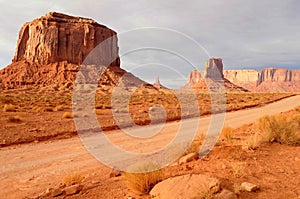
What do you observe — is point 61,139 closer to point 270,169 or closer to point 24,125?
point 24,125

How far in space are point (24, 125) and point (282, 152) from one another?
12.0 m

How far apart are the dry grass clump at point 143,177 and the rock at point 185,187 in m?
0.18

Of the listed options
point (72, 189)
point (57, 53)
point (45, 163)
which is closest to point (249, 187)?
point (72, 189)

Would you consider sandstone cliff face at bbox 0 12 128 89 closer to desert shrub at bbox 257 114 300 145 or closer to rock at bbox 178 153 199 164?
desert shrub at bbox 257 114 300 145

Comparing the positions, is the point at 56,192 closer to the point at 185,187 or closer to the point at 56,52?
the point at 185,187

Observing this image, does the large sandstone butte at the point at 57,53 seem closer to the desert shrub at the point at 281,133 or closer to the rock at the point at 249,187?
the desert shrub at the point at 281,133

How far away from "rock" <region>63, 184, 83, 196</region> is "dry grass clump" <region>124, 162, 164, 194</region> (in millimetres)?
992

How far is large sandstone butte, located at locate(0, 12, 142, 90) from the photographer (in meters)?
76.2

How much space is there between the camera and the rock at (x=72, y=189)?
4.57 metres

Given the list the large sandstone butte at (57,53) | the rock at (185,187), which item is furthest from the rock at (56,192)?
the large sandstone butte at (57,53)

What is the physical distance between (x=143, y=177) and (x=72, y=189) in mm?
1395

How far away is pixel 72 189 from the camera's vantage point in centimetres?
463

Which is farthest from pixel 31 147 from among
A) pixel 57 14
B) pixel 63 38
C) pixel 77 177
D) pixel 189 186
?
pixel 57 14

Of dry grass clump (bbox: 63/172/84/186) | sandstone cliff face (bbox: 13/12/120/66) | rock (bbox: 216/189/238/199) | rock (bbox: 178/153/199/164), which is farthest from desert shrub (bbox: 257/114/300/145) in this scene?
sandstone cliff face (bbox: 13/12/120/66)
